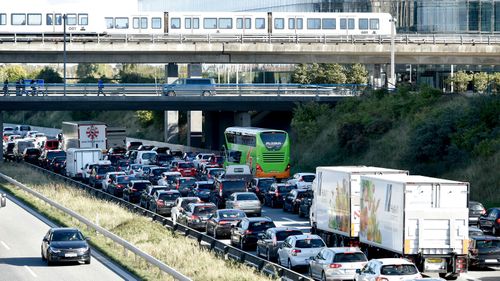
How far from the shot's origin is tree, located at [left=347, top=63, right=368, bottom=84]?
347ft

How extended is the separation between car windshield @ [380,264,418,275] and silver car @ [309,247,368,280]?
236cm

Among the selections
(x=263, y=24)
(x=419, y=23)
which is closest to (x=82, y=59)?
(x=263, y=24)

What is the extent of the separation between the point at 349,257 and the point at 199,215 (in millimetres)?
15933

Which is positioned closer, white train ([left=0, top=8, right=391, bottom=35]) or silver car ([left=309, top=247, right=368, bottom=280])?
silver car ([left=309, top=247, right=368, bottom=280])

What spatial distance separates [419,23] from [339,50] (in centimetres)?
3688

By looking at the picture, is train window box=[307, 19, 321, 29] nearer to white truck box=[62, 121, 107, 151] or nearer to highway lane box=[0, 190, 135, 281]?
white truck box=[62, 121, 107, 151]

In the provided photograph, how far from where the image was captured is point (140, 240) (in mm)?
41219

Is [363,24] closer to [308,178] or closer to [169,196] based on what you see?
[308,178]

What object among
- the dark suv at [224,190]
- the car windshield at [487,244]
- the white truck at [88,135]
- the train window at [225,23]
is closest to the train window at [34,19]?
the white truck at [88,135]

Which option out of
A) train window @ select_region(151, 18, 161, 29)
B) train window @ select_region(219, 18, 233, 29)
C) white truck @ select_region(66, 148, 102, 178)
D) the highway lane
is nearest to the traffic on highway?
the highway lane

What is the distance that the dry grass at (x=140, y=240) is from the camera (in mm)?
33281

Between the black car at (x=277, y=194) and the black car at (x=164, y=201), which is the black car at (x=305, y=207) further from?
the black car at (x=164, y=201)

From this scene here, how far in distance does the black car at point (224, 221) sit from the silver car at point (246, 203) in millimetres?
5053

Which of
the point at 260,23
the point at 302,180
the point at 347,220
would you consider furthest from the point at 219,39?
the point at 347,220
